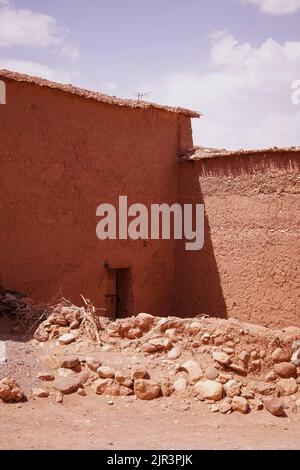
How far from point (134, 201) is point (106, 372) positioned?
17.0 feet

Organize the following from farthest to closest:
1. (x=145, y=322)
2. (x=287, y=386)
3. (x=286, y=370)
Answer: (x=145, y=322) < (x=286, y=370) < (x=287, y=386)

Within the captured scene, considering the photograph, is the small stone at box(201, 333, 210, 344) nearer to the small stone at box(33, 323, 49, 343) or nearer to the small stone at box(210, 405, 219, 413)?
the small stone at box(210, 405, 219, 413)

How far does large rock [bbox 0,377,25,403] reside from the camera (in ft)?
15.8

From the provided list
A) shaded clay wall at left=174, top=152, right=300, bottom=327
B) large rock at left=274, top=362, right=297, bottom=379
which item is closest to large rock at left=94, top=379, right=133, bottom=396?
large rock at left=274, top=362, right=297, bottom=379

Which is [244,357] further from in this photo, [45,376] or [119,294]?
[119,294]

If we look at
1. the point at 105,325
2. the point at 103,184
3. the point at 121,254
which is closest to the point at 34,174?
the point at 103,184

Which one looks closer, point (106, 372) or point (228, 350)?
point (106, 372)

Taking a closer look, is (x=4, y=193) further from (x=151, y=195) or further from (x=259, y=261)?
(x=259, y=261)

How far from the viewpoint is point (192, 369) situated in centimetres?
536

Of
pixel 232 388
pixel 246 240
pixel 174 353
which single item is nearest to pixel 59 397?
pixel 174 353

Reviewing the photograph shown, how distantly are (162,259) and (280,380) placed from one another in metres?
5.30

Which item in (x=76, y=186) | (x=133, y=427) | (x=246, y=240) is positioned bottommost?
(x=133, y=427)

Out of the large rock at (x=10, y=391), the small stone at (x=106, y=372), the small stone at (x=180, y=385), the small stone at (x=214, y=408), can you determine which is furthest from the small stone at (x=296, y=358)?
the large rock at (x=10, y=391)

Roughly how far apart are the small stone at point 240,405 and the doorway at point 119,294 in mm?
5102
